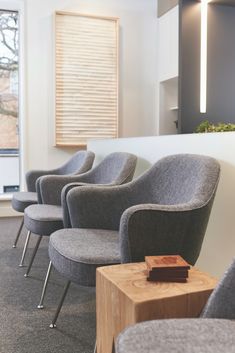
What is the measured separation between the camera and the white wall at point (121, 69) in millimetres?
4727

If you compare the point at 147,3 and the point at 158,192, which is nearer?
the point at 158,192

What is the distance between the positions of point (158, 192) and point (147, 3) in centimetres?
387

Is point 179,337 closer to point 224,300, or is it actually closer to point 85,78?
point 224,300

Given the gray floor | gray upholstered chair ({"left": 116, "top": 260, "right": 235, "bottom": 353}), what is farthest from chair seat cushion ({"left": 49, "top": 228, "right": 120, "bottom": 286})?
gray upholstered chair ({"left": 116, "top": 260, "right": 235, "bottom": 353})

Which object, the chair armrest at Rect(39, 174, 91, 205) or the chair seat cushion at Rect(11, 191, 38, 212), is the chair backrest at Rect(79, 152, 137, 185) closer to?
the chair armrest at Rect(39, 174, 91, 205)

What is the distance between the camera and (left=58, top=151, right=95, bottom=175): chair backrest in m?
3.26

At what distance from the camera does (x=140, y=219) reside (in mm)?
1512

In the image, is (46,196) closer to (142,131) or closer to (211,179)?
(211,179)

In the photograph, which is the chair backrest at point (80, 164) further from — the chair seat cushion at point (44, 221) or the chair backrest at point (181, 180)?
the chair backrest at point (181, 180)

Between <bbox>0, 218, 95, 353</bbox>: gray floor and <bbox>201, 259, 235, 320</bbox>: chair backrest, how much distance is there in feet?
2.70

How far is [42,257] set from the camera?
3.15m

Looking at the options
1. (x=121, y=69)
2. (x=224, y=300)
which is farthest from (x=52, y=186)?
(x=121, y=69)

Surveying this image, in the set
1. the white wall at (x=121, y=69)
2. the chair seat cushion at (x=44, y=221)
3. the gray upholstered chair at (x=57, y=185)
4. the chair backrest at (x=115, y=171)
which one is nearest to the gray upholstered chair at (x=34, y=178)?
the gray upholstered chair at (x=57, y=185)

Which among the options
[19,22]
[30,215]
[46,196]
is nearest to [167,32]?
[19,22]
